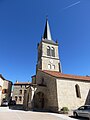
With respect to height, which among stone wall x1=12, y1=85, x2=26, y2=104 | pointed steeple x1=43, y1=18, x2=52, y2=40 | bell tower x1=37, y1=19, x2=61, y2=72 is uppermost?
pointed steeple x1=43, y1=18, x2=52, y2=40

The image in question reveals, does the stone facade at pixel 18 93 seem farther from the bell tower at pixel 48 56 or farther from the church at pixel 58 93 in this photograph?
the church at pixel 58 93

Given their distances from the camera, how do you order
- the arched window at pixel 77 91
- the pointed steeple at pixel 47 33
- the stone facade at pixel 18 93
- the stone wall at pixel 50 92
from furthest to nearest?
the stone facade at pixel 18 93
the pointed steeple at pixel 47 33
the arched window at pixel 77 91
the stone wall at pixel 50 92

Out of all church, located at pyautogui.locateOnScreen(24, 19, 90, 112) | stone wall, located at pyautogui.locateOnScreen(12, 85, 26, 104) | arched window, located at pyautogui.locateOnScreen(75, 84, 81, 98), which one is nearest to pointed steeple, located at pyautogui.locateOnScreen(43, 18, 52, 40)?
church, located at pyautogui.locateOnScreen(24, 19, 90, 112)

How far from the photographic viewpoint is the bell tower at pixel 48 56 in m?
30.1

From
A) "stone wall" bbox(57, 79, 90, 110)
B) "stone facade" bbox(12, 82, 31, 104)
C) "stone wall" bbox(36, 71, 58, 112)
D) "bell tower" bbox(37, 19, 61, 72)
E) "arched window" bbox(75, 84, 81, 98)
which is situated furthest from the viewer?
"stone facade" bbox(12, 82, 31, 104)

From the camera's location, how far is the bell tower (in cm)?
3011

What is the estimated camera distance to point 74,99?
1775 centimetres

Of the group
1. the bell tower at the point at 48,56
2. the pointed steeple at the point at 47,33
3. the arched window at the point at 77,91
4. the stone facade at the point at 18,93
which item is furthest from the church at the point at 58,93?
the stone facade at the point at 18,93

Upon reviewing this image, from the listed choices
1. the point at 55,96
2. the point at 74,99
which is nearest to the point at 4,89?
the point at 55,96

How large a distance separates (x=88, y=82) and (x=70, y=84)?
164 inches

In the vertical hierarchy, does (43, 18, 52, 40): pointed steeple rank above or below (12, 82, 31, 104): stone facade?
above

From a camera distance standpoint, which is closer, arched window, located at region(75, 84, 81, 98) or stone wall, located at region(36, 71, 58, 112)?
stone wall, located at region(36, 71, 58, 112)

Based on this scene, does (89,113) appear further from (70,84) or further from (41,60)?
(41,60)

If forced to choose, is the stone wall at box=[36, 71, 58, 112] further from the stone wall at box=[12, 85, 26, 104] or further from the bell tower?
the stone wall at box=[12, 85, 26, 104]
